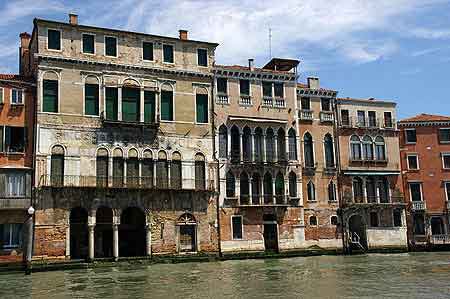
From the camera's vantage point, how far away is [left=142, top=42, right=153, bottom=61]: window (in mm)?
35312

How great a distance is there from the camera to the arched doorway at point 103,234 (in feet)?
111

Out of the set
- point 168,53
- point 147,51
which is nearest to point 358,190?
point 168,53

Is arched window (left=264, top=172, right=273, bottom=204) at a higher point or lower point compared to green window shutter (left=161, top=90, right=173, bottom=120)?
lower

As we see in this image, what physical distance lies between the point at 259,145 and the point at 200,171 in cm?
465

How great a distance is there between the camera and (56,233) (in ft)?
102

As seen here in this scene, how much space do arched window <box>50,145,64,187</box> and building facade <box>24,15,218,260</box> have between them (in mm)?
56

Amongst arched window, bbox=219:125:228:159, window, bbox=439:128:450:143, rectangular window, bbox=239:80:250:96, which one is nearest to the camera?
arched window, bbox=219:125:228:159

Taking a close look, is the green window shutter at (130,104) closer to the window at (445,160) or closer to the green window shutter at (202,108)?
the green window shutter at (202,108)

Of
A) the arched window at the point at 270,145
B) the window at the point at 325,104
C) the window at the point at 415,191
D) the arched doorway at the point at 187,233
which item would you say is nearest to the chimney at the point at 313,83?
the window at the point at 325,104

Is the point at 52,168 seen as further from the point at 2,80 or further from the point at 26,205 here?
the point at 2,80

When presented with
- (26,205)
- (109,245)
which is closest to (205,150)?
(109,245)

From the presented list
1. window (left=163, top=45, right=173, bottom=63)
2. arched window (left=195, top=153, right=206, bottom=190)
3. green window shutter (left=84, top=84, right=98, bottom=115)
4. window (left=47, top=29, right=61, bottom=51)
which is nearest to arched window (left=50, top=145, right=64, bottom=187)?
green window shutter (left=84, top=84, right=98, bottom=115)

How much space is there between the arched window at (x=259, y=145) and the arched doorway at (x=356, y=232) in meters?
8.97

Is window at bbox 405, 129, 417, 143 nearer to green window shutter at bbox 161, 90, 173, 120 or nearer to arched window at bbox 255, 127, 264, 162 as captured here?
arched window at bbox 255, 127, 264, 162
